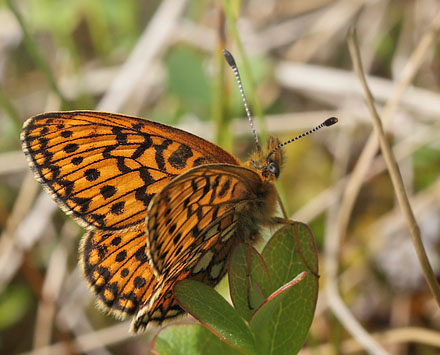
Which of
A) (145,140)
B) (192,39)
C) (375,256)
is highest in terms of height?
(192,39)

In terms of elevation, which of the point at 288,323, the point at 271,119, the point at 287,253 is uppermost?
the point at 271,119

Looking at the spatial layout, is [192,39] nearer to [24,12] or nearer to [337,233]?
[24,12]

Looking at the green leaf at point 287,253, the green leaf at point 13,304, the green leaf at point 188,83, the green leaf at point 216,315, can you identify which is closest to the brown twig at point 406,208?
the green leaf at point 287,253

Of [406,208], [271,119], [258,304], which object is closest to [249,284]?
[258,304]

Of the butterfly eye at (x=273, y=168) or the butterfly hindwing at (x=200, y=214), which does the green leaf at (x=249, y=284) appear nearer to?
the butterfly hindwing at (x=200, y=214)

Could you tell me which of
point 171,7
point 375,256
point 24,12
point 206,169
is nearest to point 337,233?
point 375,256

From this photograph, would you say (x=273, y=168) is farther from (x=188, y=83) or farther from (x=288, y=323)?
(x=188, y=83)
